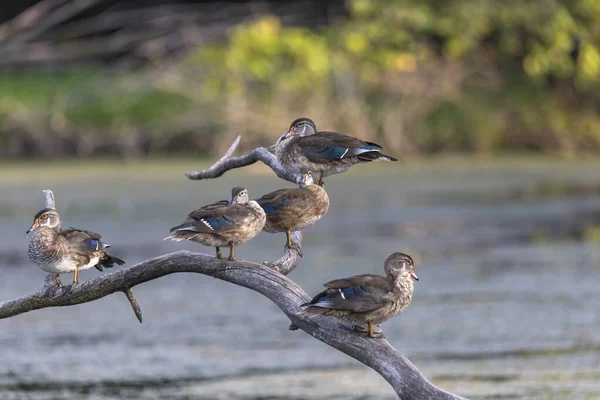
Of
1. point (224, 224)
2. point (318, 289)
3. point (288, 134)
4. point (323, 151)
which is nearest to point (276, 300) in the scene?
point (224, 224)

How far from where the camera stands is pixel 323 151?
5.08 meters

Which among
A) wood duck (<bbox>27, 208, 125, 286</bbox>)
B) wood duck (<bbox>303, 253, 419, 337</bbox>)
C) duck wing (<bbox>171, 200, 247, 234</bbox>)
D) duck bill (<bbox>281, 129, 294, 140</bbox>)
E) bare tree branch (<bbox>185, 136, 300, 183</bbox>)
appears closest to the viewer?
wood duck (<bbox>303, 253, 419, 337</bbox>)

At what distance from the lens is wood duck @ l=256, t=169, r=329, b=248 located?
5082 mm

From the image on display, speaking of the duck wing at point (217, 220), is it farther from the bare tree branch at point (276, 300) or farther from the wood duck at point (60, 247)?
the wood duck at point (60, 247)

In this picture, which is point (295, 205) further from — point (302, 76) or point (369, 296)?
point (302, 76)

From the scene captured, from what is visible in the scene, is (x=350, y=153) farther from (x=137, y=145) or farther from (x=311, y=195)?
(x=137, y=145)

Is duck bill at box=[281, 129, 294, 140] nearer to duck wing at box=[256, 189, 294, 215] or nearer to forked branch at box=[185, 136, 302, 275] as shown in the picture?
forked branch at box=[185, 136, 302, 275]

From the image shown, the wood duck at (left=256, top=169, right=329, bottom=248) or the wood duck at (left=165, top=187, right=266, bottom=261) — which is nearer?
the wood duck at (left=165, top=187, right=266, bottom=261)

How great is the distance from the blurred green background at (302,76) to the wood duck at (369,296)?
48.1ft

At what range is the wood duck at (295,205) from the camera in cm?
508

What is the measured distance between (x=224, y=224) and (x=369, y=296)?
0.67 meters

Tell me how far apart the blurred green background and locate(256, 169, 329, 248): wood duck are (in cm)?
1417

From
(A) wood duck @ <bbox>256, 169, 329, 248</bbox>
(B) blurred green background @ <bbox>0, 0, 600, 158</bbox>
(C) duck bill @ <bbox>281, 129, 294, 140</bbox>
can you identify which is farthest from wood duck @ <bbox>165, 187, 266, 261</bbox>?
(B) blurred green background @ <bbox>0, 0, 600, 158</bbox>

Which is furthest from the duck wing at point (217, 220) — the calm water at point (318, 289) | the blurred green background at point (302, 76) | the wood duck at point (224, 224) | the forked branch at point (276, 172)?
the blurred green background at point (302, 76)
